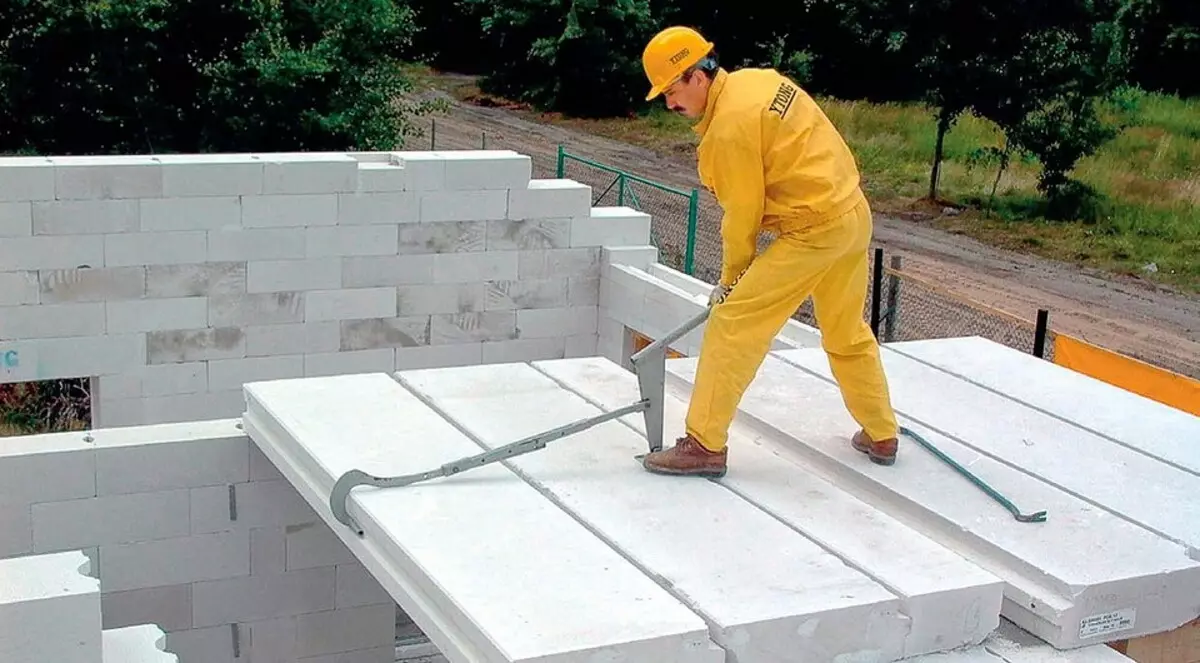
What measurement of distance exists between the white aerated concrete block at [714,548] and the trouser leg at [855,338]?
0.72 meters

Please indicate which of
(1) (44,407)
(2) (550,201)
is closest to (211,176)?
(2) (550,201)

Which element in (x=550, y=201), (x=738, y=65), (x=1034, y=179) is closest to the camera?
(x=550, y=201)

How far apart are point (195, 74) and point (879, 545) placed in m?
11.9

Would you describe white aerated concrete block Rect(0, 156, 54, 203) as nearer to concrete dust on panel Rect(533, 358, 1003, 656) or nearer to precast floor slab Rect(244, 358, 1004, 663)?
precast floor slab Rect(244, 358, 1004, 663)

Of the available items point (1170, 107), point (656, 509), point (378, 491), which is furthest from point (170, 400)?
point (1170, 107)

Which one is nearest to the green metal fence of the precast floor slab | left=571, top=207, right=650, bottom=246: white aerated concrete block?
left=571, top=207, right=650, bottom=246: white aerated concrete block

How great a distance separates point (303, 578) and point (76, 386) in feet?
17.7

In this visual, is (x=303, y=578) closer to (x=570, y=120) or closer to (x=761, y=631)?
(x=761, y=631)

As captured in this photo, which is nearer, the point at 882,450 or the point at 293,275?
the point at 882,450

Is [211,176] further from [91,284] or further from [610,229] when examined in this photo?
[610,229]

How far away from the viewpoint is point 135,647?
15.3ft

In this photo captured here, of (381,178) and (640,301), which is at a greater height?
(381,178)

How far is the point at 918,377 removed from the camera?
7.05 metres

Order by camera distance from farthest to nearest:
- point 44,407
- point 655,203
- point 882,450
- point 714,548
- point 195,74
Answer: point 655,203 → point 195,74 → point 44,407 → point 882,450 → point 714,548
